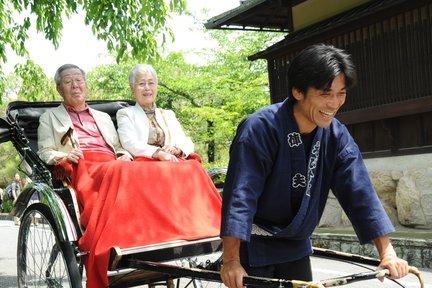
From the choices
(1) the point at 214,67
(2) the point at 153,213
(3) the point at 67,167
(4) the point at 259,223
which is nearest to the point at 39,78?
(3) the point at 67,167

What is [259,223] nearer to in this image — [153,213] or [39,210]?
[153,213]

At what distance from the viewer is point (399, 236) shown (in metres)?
8.05

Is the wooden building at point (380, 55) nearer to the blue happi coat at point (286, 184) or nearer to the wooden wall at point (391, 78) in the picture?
the wooden wall at point (391, 78)

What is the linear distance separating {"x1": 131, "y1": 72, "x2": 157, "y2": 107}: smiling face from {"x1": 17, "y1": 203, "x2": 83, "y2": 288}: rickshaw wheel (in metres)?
1.01

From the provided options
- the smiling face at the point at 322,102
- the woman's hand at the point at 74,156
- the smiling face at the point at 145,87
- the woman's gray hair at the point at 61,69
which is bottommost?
the woman's hand at the point at 74,156

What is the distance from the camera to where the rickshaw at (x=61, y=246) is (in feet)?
10.1

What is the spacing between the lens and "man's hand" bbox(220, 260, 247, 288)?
6.80ft

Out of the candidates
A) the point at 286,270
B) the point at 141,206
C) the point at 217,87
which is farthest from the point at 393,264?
the point at 217,87

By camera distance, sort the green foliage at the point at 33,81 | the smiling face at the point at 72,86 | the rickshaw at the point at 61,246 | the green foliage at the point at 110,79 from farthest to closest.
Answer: the green foliage at the point at 110,79 < the green foliage at the point at 33,81 < the smiling face at the point at 72,86 < the rickshaw at the point at 61,246

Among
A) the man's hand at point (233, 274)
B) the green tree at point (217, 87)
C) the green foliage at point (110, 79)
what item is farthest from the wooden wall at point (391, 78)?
the green foliage at point (110, 79)

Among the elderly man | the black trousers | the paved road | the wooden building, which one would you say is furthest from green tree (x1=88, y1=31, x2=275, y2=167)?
the black trousers

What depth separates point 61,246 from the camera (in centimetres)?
357

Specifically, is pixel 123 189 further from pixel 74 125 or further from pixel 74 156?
pixel 74 125

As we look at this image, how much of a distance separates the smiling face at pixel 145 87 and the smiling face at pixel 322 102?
2.10 meters
